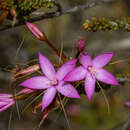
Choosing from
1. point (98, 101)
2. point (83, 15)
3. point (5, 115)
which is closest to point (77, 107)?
point (98, 101)

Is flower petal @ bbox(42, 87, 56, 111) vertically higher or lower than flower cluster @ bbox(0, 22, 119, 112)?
lower

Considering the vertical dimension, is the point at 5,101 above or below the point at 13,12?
below

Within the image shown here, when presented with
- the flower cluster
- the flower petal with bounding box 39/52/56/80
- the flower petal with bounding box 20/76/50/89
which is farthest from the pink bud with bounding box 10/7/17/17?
the flower petal with bounding box 20/76/50/89

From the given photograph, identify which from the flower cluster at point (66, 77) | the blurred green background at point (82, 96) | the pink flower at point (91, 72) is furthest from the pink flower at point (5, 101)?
the blurred green background at point (82, 96)

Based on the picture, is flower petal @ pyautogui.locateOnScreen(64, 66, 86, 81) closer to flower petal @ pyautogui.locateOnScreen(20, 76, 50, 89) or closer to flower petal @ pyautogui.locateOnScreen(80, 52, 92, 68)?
flower petal @ pyautogui.locateOnScreen(80, 52, 92, 68)

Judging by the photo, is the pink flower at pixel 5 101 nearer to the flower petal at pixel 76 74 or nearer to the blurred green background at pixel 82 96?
the flower petal at pixel 76 74

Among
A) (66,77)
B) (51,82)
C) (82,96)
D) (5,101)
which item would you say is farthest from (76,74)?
(82,96)

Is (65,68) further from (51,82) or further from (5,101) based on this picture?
(5,101)

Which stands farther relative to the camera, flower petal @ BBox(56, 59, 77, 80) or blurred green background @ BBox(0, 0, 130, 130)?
blurred green background @ BBox(0, 0, 130, 130)
